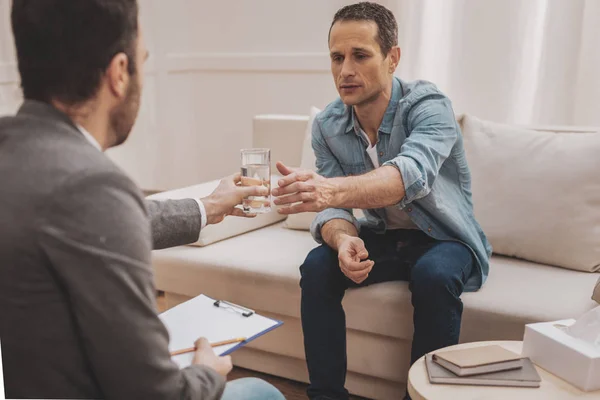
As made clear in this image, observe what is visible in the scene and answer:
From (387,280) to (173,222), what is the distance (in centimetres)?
77

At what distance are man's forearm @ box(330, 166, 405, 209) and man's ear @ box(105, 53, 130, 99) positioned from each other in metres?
0.81

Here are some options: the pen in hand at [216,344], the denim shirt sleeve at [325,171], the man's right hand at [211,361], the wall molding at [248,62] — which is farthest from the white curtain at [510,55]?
the man's right hand at [211,361]

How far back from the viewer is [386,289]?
1711mm

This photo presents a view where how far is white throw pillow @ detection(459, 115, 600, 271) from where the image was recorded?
1835 mm

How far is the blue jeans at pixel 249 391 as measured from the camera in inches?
36.4

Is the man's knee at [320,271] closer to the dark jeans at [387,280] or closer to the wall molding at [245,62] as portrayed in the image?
the dark jeans at [387,280]

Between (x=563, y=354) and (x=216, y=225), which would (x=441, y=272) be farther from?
(x=216, y=225)

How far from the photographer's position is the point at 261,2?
3180mm

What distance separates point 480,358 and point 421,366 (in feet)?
0.38

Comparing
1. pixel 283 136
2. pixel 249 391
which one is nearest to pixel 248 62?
pixel 283 136

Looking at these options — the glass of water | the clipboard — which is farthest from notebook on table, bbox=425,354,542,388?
the glass of water

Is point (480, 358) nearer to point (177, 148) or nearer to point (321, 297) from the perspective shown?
point (321, 297)

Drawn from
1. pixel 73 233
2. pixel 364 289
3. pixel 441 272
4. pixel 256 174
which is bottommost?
pixel 364 289

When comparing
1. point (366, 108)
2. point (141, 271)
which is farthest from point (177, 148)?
point (141, 271)
